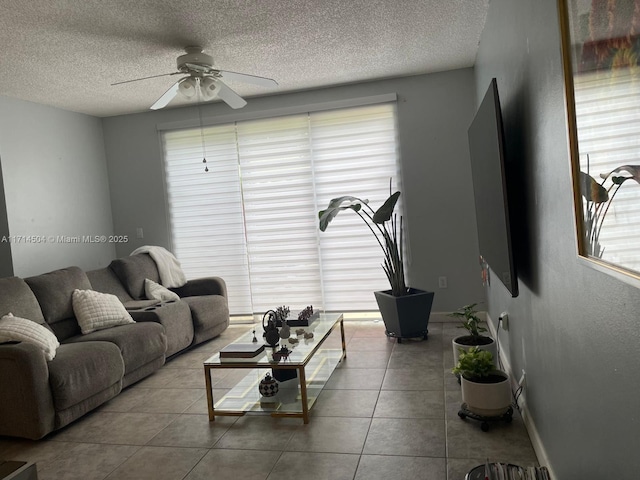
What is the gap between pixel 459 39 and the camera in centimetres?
395

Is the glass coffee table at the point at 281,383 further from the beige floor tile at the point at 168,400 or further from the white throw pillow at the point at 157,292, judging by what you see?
the white throw pillow at the point at 157,292

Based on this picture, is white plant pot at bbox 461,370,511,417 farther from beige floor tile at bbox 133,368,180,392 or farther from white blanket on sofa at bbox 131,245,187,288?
white blanket on sofa at bbox 131,245,187,288

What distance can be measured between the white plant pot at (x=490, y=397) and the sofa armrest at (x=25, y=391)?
2385mm

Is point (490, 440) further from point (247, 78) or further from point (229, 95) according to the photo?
point (229, 95)

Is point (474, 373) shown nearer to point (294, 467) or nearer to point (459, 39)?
point (294, 467)

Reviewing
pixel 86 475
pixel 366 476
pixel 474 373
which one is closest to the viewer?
pixel 366 476

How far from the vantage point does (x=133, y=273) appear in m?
4.77

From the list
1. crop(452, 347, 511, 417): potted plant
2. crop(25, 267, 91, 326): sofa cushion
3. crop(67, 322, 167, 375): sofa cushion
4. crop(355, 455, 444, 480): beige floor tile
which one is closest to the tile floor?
crop(355, 455, 444, 480): beige floor tile

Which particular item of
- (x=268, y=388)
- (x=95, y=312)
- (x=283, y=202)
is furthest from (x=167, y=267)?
(x=268, y=388)

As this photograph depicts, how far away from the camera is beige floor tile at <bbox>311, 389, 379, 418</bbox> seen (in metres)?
2.96

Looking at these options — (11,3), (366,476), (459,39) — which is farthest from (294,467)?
(459,39)

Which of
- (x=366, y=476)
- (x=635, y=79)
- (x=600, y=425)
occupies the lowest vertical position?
(x=366, y=476)

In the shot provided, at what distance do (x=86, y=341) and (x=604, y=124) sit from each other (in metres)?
3.48

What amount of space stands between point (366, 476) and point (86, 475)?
1.39 meters
